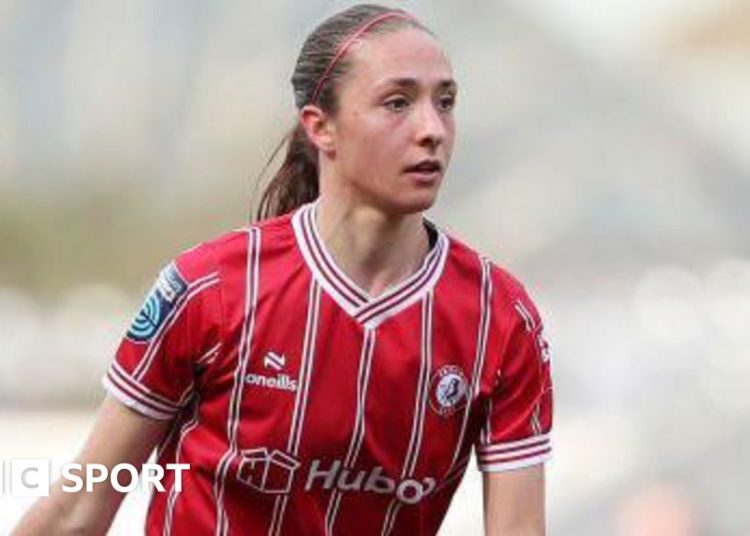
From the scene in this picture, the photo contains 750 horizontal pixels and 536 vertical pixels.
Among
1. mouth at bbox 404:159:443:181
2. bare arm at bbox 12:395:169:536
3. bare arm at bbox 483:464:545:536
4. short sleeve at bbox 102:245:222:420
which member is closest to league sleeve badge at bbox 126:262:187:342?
short sleeve at bbox 102:245:222:420

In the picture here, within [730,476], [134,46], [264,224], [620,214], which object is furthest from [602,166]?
[264,224]

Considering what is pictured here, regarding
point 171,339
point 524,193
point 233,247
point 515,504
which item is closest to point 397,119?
point 233,247

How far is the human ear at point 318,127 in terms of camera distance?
2.76 m

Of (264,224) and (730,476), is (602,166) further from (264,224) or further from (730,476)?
(264,224)

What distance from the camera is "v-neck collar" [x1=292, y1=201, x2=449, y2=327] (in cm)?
276

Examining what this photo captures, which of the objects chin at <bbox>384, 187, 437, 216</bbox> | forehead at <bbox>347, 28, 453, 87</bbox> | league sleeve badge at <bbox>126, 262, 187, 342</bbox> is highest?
forehead at <bbox>347, 28, 453, 87</bbox>

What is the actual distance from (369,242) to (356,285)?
6 centimetres

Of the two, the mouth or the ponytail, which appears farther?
the ponytail

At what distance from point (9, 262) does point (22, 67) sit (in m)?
0.52

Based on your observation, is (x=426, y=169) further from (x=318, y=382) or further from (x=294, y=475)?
A: (x=294, y=475)

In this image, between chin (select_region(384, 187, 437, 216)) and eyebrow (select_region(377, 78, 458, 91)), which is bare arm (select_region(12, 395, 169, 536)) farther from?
eyebrow (select_region(377, 78, 458, 91))

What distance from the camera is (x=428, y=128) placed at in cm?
264

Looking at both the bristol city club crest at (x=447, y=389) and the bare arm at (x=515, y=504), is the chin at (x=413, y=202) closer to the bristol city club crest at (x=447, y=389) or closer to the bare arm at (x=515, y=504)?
the bristol city club crest at (x=447, y=389)

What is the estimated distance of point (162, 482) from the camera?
2.83 meters
